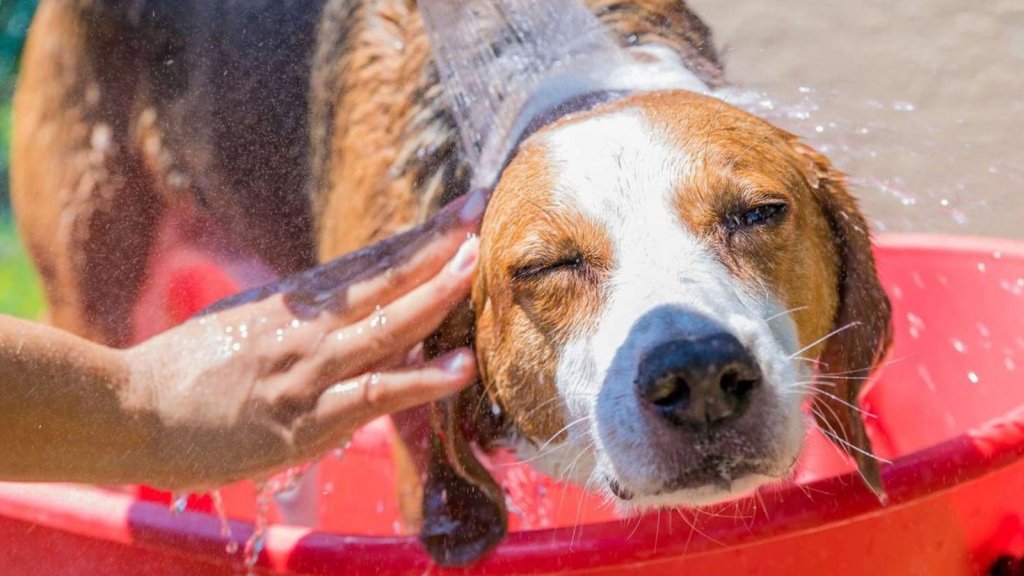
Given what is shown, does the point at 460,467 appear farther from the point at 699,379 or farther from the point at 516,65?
the point at 516,65

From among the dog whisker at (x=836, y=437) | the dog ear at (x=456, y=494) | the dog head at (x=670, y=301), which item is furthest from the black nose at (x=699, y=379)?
the dog ear at (x=456, y=494)

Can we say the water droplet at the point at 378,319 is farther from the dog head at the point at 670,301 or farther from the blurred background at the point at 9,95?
the blurred background at the point at 9,95

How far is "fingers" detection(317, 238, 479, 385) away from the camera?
234 centimetres

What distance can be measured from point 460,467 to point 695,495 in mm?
672

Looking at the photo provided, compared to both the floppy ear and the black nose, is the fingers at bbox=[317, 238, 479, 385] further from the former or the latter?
the black nose

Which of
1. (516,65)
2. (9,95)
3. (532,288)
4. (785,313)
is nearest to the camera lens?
(785,313)

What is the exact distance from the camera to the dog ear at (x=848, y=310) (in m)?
2.42

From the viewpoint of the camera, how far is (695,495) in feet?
6.57

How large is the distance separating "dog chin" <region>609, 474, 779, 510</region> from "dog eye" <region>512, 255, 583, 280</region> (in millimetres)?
451

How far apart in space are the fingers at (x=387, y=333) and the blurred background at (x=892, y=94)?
4.41 ft

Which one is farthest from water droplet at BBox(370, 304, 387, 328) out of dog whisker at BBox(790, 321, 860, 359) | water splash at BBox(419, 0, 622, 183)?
dog whisker at BBox(790, 321, 860, 359)

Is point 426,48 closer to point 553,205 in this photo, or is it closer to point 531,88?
point 531,88

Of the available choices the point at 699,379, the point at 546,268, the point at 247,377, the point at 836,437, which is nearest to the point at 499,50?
the point at 546,268

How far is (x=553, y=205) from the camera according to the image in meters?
2.23
